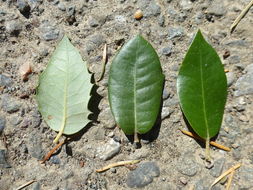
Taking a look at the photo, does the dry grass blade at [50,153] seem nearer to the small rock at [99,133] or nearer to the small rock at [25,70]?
the small rock at [99,133]

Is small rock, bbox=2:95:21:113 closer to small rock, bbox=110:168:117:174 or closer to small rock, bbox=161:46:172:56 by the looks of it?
small rock, bbox=110:168:117:174

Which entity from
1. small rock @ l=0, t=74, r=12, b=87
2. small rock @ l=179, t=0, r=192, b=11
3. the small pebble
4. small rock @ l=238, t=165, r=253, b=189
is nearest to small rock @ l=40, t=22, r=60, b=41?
small rock @ l=0, t=74, r=12, b=87

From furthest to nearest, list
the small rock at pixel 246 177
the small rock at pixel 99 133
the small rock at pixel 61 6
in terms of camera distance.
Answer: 1. the small rock at pixel 61 6
2. the small rock at pixel 99 133
3. the small rock at pixel 246 177

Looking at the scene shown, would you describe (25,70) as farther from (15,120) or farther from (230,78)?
(230,78)

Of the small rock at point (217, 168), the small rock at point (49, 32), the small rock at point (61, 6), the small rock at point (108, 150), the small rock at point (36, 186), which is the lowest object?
the small rock at point (217, 168)

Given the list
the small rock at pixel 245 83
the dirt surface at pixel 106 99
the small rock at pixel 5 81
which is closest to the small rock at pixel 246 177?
the dirt surface at pixel 106 99

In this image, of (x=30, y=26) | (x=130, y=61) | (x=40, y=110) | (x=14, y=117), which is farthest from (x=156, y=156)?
(x=30, y=26)
